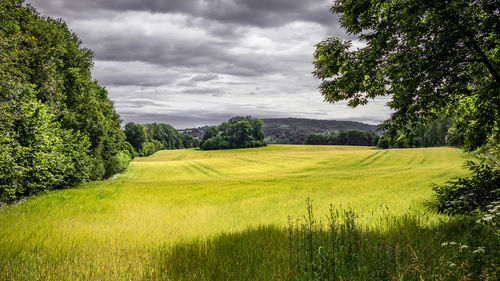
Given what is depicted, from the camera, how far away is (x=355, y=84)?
7.88 metres

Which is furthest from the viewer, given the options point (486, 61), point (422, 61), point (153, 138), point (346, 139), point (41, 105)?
point (153, 138)

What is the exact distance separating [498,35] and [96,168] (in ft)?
132

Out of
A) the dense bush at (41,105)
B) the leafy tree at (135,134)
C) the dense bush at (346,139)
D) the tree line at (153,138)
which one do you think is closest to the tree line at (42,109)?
the dense bush at (41,105)

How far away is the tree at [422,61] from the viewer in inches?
229

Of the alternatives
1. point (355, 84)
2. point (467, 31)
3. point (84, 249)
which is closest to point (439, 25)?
point (467, 31)

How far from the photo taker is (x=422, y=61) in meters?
5.66

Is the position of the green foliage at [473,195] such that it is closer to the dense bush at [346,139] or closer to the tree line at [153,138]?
the tree line at [153,138]

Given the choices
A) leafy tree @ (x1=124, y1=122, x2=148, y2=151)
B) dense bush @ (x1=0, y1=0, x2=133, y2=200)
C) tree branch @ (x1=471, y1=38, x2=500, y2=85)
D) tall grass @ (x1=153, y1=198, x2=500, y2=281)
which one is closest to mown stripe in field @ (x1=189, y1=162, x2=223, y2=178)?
dense bush @ (x1=0, y1=0, x2=133, y2=200)

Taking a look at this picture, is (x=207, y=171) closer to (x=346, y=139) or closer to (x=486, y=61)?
(x=486, y=61)

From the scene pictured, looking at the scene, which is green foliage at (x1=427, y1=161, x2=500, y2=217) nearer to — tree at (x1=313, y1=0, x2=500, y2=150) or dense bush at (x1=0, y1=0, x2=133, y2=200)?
tree at (x1=313, y1=0, x2=500, y2=150)

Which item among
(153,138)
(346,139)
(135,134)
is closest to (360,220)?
(135,134)

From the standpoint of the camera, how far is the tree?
5.82 metres

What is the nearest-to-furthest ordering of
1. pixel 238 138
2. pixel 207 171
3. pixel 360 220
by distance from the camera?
pixel 360 220 → pixel 207 171 → pixel 238 138

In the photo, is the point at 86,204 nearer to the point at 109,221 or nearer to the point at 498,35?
the point at 109,221
